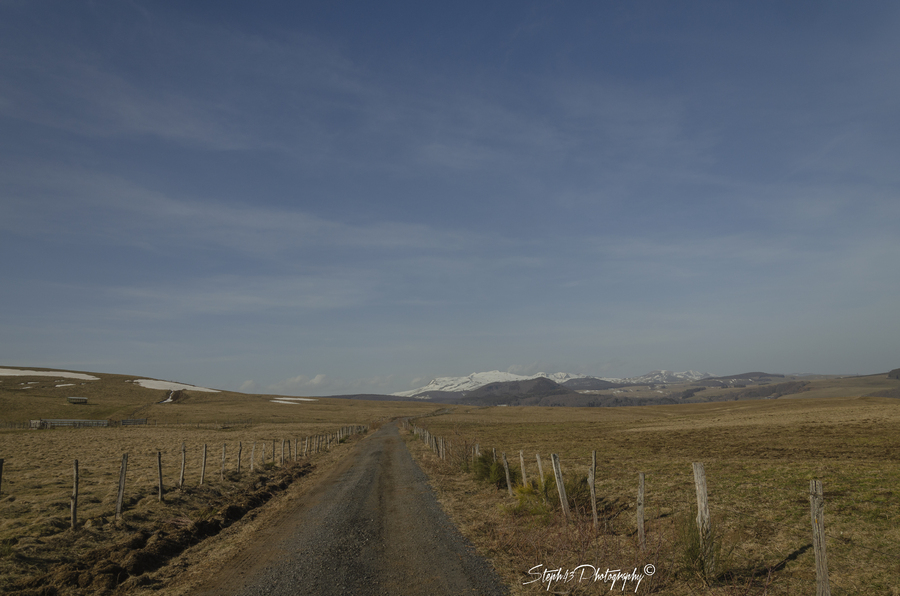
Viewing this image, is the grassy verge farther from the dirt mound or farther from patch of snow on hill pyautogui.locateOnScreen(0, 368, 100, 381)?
patch of snow on hill pyautogui.locateOnScreen(0, 368, 100, 381)

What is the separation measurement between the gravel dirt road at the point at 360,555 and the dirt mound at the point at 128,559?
198 centimetres

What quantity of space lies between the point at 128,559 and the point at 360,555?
5.87m

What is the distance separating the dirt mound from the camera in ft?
34.5

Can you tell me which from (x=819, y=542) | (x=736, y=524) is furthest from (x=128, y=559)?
(x=736, y=524)

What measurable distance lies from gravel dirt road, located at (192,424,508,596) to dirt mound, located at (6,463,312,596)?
6.51 ft

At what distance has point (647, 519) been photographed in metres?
14.3

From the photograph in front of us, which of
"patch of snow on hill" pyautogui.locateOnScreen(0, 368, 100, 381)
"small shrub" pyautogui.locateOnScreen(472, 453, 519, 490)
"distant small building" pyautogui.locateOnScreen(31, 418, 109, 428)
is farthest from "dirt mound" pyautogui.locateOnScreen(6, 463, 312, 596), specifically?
"patch of snow on hill" pyautogui.locateOnScreen(0, 368, 100, 381)

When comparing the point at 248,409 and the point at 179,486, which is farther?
the point at 248,409

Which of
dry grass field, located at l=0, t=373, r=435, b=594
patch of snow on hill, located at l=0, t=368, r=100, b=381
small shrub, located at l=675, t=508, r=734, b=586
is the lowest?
dry grass field, located at l=0, t=373, r=435, b=594

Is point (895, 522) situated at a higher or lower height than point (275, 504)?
higher

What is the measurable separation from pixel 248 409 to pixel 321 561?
13617 centimetres

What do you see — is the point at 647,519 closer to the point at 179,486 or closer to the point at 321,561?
the point at 321,561

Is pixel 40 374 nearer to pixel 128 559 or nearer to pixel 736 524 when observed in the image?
pixel 128 559

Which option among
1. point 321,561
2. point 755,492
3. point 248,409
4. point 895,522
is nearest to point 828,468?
point 755,492
